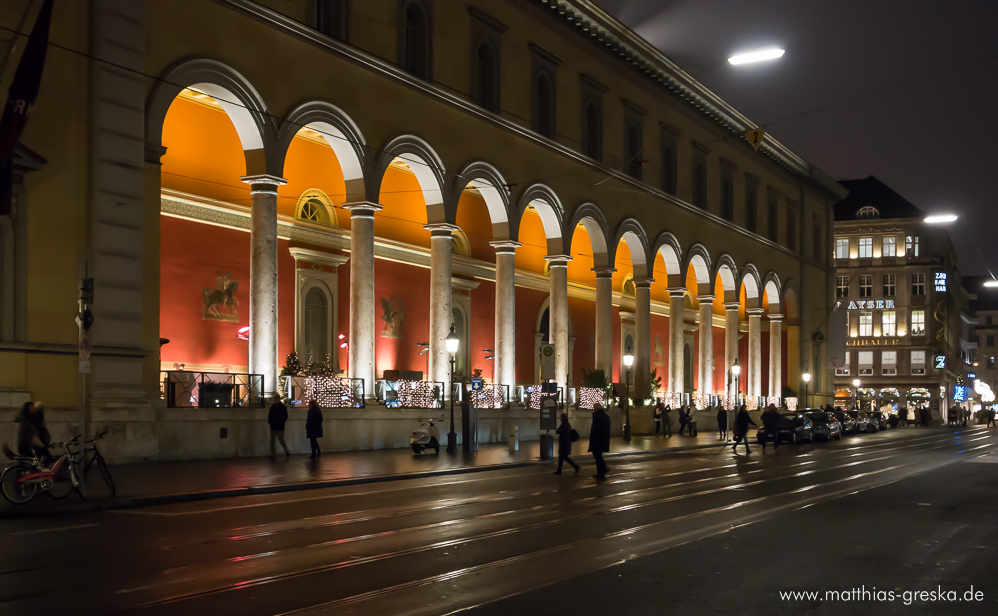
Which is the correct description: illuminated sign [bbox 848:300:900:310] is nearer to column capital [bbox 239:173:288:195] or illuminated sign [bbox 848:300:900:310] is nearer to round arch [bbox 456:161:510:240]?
round arch [bbox 456:161:510:240]

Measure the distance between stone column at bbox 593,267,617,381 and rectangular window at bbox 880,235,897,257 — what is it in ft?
219

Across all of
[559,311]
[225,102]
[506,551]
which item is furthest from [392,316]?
[506,551]

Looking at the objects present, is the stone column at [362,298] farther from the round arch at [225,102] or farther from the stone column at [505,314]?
the stone column at [505,314]

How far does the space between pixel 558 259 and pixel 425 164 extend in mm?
8934

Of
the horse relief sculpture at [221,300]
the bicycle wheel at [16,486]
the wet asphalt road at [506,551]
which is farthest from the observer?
the horse relief sculpture at [221,300]

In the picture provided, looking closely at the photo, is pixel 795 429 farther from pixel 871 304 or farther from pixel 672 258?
pixel 871 304

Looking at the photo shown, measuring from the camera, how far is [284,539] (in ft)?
38.2

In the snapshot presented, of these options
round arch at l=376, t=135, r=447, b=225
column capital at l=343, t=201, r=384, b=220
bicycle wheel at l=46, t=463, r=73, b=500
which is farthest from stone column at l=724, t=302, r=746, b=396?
bicycle wheel at l=46, t=463, r=73, b=500

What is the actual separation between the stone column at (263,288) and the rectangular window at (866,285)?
8405 centimetres

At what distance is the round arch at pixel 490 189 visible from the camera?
3297 centimetres

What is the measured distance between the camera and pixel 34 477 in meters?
14.9

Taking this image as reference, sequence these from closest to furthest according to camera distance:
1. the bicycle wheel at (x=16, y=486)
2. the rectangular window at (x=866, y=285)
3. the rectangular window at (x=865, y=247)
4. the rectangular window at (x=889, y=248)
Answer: the bicycle wheel at (x=16, y=486) → the rectangular window at (x=889, y=248) → the rectangular window at (x=866, y=285) → the rectangular window at (x=865, y=247)

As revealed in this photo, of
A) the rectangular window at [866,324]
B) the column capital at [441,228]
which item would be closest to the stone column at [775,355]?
the column capital at [441,228]

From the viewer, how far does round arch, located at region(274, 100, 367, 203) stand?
27.0 metres
